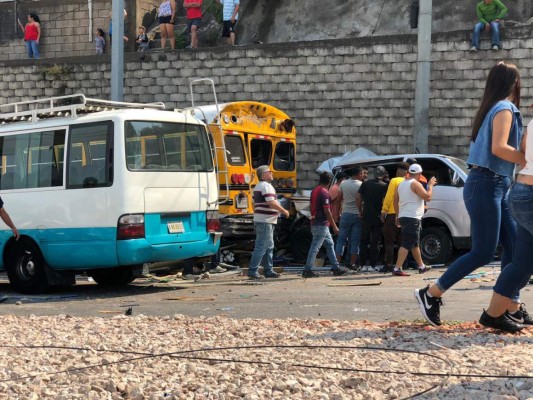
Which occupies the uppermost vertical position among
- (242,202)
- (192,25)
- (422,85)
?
(192,25)

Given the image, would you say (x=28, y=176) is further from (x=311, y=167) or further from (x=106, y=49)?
(x=106, y=49)

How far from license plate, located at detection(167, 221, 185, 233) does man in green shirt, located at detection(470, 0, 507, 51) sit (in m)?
10.1

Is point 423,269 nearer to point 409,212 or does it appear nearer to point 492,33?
point 409,212

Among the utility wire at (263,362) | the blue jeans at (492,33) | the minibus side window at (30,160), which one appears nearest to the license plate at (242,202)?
the minibus side window at (30,160)

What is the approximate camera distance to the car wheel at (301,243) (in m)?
18.0

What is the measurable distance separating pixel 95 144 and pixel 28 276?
2147 millimetres

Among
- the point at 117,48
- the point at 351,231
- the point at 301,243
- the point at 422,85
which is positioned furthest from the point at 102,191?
the point at 117,48

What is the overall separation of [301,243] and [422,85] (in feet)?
17.1

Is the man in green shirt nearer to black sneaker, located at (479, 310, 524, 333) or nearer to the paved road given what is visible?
the paved road

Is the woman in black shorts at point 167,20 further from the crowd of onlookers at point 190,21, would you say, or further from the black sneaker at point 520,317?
the black sneaker at point 520,317

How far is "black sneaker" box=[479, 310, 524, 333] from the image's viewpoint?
7059 mm

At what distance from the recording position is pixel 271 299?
11602 mm

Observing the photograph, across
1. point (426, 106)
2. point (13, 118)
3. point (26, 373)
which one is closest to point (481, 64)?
point (426, 106)

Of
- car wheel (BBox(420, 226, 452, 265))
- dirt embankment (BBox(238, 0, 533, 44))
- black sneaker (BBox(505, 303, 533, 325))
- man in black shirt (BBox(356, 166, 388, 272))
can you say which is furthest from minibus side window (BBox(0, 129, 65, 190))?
dirt embankment (BBox(238, 0, 533, 44))
